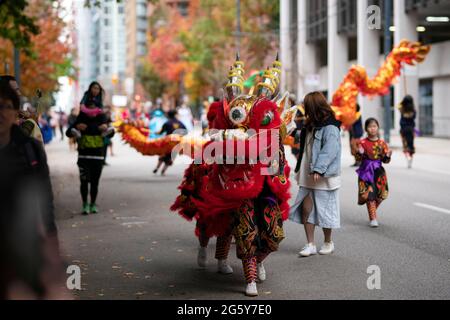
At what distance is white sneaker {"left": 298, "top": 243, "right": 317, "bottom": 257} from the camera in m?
9.55

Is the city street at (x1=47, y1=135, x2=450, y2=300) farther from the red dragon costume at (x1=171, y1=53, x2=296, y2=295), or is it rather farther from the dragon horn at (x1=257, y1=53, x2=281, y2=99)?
the dragon horn at (x1=257, y1=53, x2=281, y2=99)

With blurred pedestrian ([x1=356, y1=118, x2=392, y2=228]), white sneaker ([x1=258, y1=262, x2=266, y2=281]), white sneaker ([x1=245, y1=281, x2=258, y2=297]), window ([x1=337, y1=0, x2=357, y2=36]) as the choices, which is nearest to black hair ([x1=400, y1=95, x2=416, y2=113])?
blurred pedestrian ([x1=356, y1=118, x2=392, y2=228])

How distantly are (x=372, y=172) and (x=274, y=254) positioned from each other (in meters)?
2.61

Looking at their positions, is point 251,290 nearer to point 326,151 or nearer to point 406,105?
point 326,151

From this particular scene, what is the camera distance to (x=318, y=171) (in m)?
9.36

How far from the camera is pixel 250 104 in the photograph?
7875mm

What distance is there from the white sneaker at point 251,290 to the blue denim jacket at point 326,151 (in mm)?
2156

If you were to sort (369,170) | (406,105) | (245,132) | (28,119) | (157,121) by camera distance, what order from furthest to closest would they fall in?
(157,121)
(406,105)
(369,170)
(28,119)
(245,132)

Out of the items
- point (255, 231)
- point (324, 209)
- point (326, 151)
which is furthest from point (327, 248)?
point (255, 231)

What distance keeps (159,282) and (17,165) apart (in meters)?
3.37

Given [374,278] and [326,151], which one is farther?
[326,151]

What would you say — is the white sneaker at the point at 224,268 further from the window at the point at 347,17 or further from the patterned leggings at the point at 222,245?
the window at the point at 347,17

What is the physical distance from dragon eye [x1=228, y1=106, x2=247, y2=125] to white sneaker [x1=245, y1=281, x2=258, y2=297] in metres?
1.42
